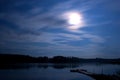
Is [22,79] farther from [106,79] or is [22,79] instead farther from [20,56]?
[20,56]

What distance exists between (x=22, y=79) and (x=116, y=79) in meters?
22.2

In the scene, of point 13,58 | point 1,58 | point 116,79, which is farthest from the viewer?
point 13,58

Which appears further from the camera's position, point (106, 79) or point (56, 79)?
point (56, 79)

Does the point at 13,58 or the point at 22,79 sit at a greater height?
the point at 13,58

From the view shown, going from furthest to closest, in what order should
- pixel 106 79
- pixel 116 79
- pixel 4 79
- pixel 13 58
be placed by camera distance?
pixel 13 58 → pixel 4 79 → pixel 106 79 → pixel 116 79

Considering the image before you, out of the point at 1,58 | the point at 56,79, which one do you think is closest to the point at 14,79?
the point at 56,79

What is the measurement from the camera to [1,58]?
16862 centimetres

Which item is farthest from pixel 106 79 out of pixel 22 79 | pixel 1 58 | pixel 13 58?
pixel 13 58

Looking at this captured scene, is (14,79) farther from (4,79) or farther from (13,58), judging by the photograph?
(13,58)

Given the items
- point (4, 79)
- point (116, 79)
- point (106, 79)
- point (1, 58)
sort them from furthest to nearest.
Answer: point (1, 58), point (4, 79), point (106, 79), point (116, 79)

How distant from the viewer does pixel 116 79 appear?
1774 inches

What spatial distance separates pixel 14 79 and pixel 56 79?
10.1 meters

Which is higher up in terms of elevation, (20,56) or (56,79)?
(20,56)

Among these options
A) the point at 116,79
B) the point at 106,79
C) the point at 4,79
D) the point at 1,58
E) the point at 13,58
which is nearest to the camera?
the point at 116,79
